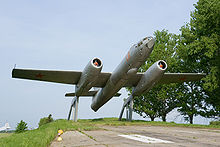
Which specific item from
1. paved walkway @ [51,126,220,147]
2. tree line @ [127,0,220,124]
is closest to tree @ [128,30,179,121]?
tree line @ [127,0,220,124]

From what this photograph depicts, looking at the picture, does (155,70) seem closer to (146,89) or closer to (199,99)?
(146,89)

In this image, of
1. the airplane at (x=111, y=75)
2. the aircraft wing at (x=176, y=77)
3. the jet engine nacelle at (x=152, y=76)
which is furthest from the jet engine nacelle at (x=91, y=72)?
the aircraft wing at (x=176, y=77)

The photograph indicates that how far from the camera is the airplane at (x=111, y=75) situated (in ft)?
45.6

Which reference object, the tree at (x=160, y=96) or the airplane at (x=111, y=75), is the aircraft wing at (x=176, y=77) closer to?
the airplane at (x=111, y=75)

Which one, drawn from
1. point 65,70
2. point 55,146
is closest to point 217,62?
point 65,70

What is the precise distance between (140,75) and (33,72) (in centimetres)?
946

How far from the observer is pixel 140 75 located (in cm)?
1872

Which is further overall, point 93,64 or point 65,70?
point 65,70

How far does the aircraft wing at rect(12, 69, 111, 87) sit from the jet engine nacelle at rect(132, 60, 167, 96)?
3.09 metres

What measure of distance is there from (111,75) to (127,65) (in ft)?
8.22

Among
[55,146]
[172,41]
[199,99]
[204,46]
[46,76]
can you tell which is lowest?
[55,146]

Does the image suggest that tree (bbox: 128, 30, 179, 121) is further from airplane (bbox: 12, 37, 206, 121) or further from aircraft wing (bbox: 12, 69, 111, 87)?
aircraft wing (bbox: 12, 69, 111, 87)

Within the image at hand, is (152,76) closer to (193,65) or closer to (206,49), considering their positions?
(206,49)

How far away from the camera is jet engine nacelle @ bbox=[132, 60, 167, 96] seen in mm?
15711
